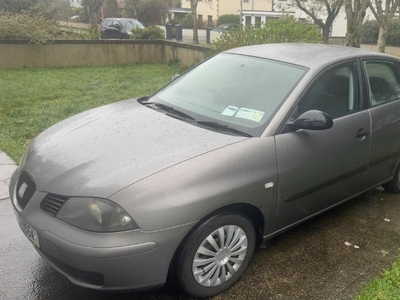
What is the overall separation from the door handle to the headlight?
212 centimetres

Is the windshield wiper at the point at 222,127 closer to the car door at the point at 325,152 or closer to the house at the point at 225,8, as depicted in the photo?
the car door at the point at 325,152

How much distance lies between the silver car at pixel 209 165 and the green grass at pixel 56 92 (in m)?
2.78

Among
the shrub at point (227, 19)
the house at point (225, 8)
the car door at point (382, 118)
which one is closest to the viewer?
the car door at point (382, 118)

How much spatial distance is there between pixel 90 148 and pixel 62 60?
11.2 meters

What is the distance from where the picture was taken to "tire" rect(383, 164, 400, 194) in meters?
4.26

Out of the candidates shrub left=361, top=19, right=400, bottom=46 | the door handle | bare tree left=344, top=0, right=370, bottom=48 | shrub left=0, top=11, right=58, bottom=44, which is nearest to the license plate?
the door handle

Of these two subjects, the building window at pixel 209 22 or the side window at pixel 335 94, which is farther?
the building window at pixel 209 22

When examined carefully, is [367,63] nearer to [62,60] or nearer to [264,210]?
[264,210]

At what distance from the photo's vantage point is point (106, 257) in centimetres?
224

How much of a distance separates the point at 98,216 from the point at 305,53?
231cm

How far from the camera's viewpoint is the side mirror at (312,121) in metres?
2.93

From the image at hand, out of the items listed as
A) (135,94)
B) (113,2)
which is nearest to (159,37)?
(135,94)

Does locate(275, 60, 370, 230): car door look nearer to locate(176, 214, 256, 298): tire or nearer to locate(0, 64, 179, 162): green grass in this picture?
locate(176, 214, 256, 298): tire

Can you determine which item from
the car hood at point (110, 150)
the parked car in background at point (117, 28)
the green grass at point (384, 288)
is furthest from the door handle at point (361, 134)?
the parked car in background at point (117, 28)
